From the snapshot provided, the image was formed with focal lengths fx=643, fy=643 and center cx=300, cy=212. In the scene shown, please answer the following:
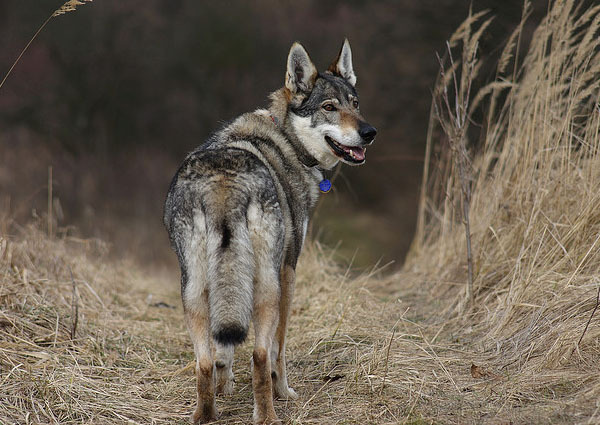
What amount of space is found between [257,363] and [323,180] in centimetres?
142

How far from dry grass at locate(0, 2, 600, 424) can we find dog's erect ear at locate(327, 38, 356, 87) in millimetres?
1160

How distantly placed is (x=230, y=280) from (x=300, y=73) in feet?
5.84

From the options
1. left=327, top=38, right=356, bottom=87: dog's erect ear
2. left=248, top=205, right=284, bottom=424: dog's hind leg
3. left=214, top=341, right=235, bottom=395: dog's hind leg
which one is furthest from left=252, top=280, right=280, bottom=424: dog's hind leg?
left=327, top=38, right=356, bottom=87: dog's erect ear

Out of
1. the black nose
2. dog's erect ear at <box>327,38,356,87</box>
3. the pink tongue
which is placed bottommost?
the pink tongue

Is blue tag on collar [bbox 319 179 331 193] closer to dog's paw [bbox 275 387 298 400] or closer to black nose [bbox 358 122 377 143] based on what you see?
black nose [bbox 358 122 377 143]

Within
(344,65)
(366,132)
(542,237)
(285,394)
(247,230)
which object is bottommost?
(285,394)

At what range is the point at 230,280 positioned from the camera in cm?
275

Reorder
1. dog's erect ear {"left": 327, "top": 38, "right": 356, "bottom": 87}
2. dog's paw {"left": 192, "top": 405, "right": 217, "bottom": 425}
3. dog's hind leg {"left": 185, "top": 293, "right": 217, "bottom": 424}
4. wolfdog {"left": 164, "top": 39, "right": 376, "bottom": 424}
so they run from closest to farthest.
Answer: wolfdog {"left": 164, "top": 39, "right": 376, "bottom": 424}, dog's hind leg {"left": 185, "top": 293, "right": 217, "bottom": 424}, dog's paw {"left": 192, "top": 405, "right": 217, "bottom": 425}, dog's erect ear {"left": 327, "top": 38, "right": 356, "bottom": 87}

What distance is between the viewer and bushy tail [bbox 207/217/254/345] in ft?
8.68

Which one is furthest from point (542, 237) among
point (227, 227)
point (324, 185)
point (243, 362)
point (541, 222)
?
point (227, 227)

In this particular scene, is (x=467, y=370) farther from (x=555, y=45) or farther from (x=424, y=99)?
(x=424, y=99)

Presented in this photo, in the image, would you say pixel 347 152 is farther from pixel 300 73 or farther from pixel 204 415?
pixel 204 415

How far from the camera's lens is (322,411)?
3.17 m

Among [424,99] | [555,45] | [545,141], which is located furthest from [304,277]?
[424,99]
